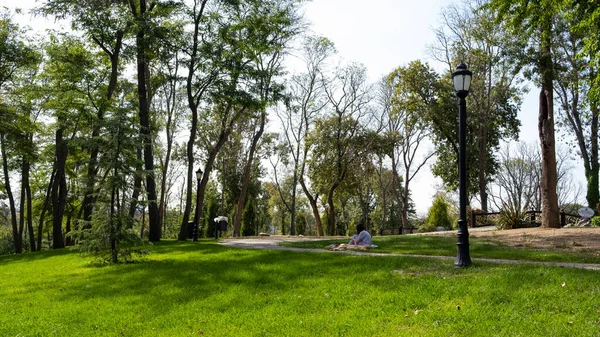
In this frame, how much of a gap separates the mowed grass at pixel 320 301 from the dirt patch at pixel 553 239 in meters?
5.34

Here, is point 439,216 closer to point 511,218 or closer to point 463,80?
point 511,218

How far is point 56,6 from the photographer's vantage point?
71.0 ft

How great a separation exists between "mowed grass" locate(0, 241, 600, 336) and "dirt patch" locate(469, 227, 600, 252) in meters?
5.34

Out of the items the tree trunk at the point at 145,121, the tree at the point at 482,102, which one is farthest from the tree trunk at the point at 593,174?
the tree trunk at the point at 145,121

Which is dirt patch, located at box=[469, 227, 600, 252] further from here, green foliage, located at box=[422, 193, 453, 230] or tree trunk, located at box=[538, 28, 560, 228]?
green foliage, located at box=[422, 193, 453, 230]

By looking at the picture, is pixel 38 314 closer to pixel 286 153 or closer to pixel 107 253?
pixel 107 253

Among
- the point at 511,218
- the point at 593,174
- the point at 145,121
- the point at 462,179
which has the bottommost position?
the point at 511,218

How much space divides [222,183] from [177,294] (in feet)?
113

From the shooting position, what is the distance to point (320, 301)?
7.27m

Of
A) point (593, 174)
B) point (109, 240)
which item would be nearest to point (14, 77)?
point (109, 240)

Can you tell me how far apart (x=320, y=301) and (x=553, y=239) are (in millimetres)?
10958

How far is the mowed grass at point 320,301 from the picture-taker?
581cm

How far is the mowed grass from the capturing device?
5810mm

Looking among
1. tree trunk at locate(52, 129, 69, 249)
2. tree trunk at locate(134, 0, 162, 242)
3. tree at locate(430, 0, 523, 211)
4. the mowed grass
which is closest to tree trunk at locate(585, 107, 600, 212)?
tree at locate(430, 0, 523, 211)
